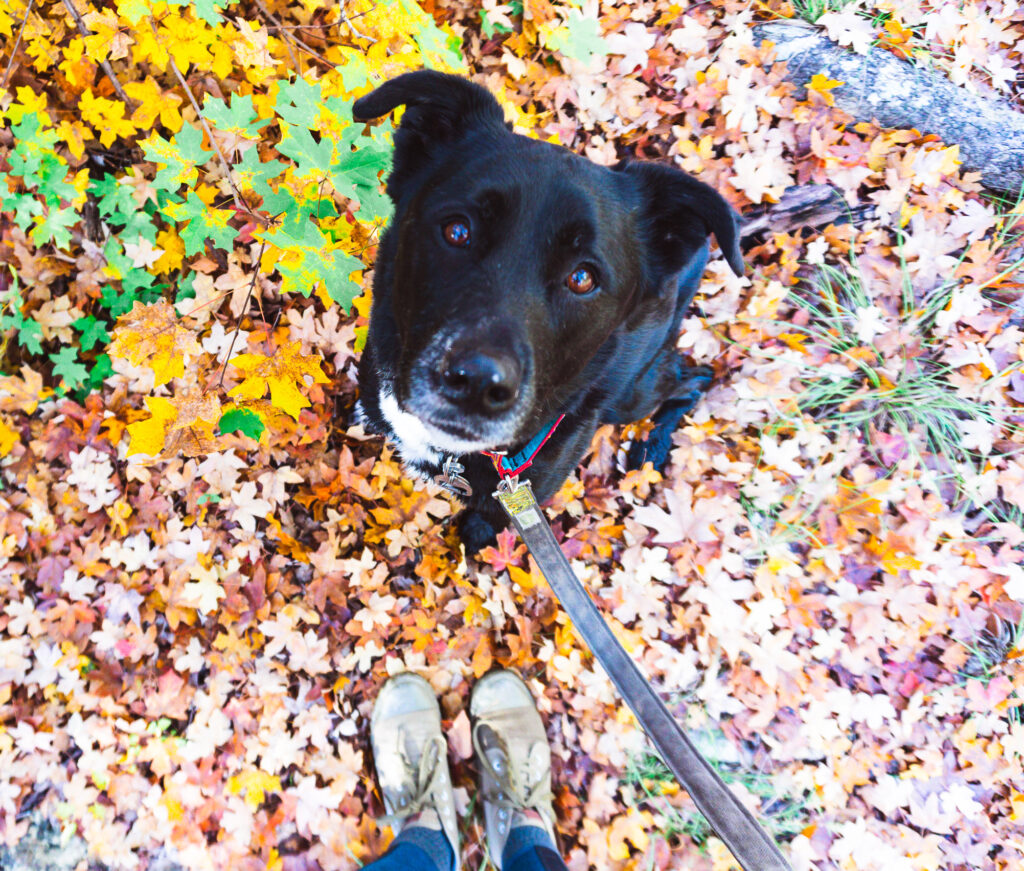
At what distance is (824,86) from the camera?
10.6 feet

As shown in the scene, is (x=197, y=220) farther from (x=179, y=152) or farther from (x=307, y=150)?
(x=307, y=150)

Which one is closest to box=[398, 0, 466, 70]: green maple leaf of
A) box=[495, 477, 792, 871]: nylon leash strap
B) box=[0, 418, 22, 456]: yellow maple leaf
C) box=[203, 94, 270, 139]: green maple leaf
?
box=[203, 94, 270, 139]: green maple leaf

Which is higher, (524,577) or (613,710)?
(524,577)

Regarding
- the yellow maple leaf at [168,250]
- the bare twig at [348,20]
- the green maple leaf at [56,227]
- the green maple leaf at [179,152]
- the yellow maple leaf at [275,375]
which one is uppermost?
the bare twig at [348,20]

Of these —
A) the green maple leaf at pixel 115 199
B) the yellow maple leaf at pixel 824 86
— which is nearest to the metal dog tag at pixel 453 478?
the green maple leaf at pixel 115 199

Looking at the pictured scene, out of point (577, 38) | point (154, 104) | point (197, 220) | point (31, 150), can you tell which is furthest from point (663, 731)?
point (31, 150)

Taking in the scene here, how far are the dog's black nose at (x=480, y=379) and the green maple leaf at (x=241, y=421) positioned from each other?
2.88ft

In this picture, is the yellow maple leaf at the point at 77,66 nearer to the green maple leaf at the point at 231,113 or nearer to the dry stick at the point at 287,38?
the dry stick at the point at 287,38

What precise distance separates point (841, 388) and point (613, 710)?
2.11 m

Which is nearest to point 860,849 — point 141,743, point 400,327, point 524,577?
point 524,577

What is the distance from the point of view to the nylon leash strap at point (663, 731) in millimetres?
1581

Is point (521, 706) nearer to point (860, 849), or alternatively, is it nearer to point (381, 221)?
point (860, 849)

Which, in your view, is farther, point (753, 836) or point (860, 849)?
point (860, 849)

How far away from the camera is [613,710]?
287cm
